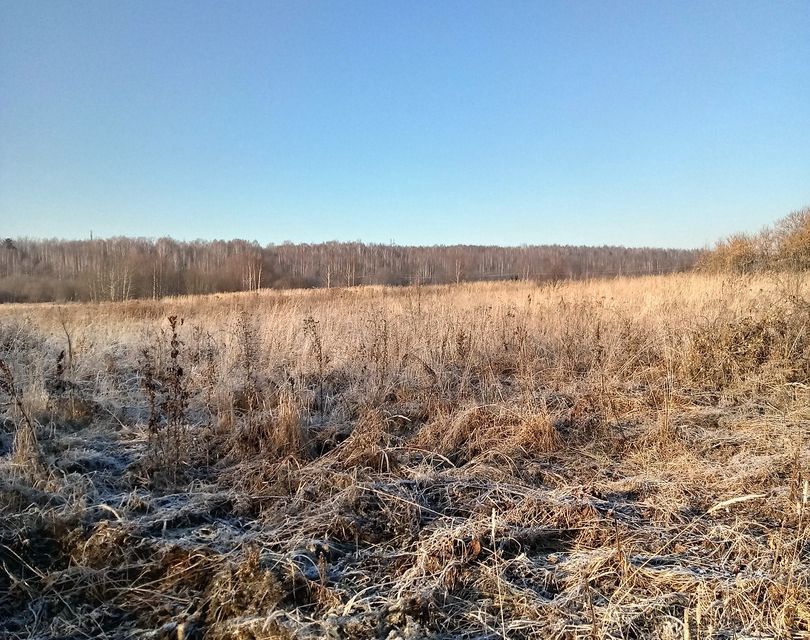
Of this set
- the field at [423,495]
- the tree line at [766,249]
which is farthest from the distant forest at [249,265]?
the field at [423,495]

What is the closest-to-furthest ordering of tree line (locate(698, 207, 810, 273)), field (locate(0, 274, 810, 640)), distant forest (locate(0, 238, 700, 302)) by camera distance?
field (locate(0, 274, 810, 640)) < tree line (locate(698, 207, 810, 273)) < distant forest (locate(0, 238, 700, 302))

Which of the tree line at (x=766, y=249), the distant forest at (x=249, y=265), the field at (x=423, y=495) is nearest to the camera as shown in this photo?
the field at (x=423, y=495)

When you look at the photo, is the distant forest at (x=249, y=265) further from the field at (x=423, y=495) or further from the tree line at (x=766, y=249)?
the field at (x=423, y=495)

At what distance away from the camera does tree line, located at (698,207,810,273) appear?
10.0 meters

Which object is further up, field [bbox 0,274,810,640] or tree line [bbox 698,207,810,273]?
tree line [bbox 698,207,810,273]

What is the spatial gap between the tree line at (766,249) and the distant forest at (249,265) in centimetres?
683

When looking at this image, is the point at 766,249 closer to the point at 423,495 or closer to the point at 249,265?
the point at 423,495

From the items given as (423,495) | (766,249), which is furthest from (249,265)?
Result: (423,495)

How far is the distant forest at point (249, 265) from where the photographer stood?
2159cm

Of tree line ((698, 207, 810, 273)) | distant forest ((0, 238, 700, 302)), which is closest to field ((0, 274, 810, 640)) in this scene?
tree line ((698, 207, 810, 273))

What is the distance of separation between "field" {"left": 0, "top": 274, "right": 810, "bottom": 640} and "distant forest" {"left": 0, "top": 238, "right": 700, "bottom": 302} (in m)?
9.90

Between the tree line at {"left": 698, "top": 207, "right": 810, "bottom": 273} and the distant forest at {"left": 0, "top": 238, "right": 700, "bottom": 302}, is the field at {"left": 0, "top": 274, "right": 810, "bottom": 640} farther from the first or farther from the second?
the distant forest at {"left": 0, "top": 238, "right": 700, "bottom": 302}

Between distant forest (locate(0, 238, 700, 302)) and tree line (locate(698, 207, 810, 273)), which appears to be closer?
tree line (locate(698, 207, 810, 273))

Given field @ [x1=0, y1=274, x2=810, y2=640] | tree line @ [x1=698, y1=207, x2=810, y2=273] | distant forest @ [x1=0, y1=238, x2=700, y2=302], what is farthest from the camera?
distant forest @ [x1=0, y1=238, x2=700, y2=302]
